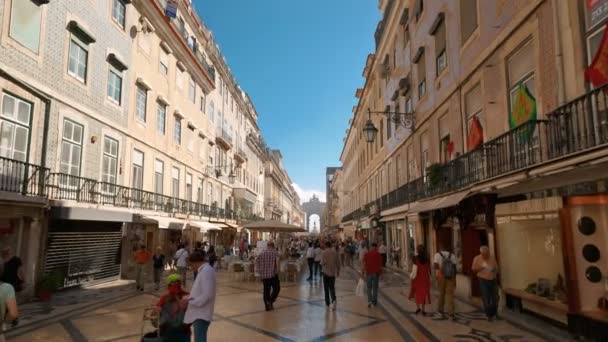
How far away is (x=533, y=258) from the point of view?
8359mm

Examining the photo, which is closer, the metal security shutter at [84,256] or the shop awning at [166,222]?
the metal security shutter at [84,256]

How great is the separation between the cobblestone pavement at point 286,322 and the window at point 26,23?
6.92 metres

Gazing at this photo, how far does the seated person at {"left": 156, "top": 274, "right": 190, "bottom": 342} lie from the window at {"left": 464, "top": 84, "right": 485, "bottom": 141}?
30.6 feet

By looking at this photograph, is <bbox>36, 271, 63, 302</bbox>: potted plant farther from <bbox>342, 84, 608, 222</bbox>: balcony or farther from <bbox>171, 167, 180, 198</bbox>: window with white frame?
<bbox>342, 84, 608, 222</bbox>: balcony

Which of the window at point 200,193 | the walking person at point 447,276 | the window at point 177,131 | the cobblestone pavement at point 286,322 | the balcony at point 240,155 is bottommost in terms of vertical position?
the cobblestone pavement at point 286,322

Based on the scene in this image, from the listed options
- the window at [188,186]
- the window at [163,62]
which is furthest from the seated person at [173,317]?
the window at [188,186]

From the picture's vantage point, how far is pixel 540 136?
775cm

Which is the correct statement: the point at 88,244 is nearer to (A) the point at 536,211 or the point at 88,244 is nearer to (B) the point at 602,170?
(A) the point at 536,211

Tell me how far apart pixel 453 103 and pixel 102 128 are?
40.0ft

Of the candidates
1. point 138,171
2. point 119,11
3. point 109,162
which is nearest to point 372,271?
point 109,162

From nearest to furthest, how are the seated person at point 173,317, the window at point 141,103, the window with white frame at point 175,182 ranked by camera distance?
1. the seated person at point 173,317
2. the window at point 141,103
3. the window with white frame at point 175,182

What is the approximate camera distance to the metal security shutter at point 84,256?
12328 mm

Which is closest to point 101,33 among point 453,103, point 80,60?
point 80,60

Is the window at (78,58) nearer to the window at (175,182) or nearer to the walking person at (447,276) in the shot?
the window at (175,182)
